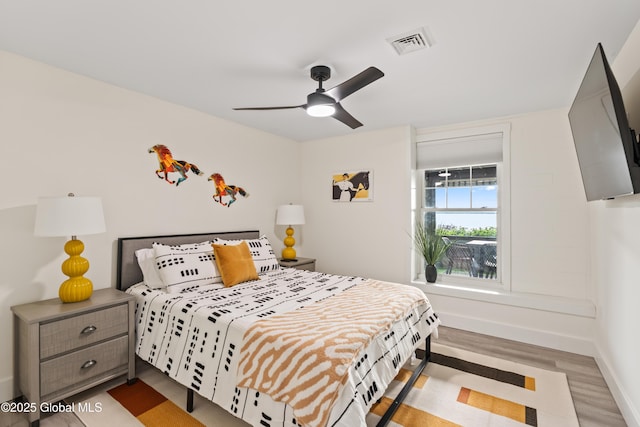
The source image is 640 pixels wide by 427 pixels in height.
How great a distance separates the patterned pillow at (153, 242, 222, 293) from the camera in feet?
8.47

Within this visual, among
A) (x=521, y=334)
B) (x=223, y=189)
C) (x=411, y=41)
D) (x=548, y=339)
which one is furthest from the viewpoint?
(x=223, y=189)

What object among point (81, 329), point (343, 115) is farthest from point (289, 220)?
point (81, 329)

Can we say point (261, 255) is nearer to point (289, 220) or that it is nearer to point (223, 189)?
point (289, 220)

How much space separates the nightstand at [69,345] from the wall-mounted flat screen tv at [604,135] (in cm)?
321

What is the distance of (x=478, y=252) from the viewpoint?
3766 mm

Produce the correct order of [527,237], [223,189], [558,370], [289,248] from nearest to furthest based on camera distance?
1. [558,370]
2. [527,237]
3. [223,189]
4. [289,248]

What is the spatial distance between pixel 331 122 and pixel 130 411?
324cm

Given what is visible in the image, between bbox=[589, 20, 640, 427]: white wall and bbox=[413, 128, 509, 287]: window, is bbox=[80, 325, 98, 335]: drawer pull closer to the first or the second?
bbox=[413, 128, 509, 287]: window

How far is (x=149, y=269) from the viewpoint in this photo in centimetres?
269

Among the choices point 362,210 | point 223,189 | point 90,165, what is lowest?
point 362,210

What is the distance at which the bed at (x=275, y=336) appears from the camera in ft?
4.88

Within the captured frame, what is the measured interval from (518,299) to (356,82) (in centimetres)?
280

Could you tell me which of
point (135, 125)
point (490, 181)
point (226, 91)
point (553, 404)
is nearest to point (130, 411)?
point (135, 125)

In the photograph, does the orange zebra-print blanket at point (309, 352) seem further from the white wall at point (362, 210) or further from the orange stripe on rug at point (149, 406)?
the white wall at point (362, 210)
